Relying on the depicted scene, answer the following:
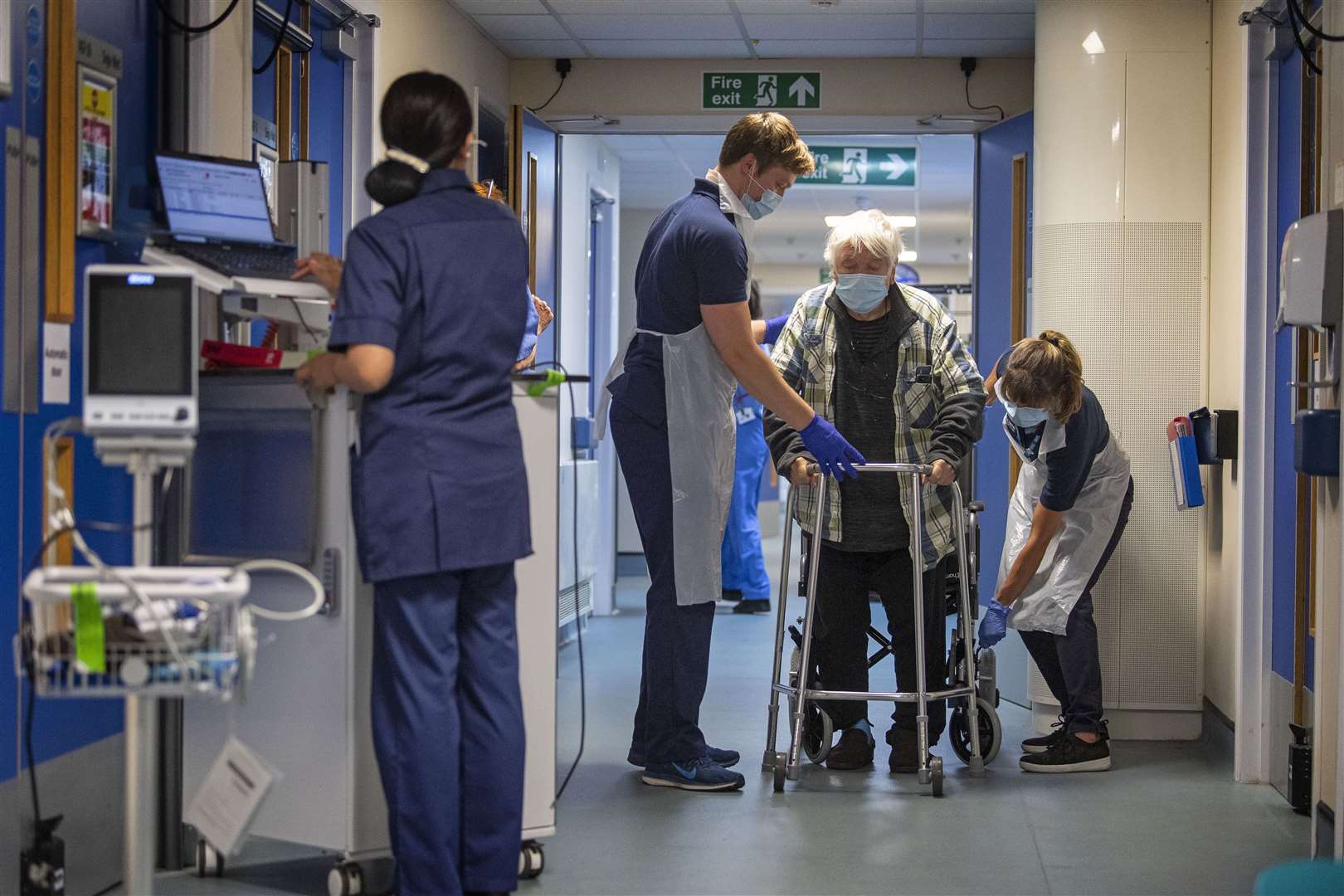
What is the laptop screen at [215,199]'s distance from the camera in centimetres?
283

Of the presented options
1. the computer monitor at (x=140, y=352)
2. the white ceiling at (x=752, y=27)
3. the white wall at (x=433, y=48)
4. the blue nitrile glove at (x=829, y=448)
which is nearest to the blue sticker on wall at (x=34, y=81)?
the computer monitor at (x=140, y=352)

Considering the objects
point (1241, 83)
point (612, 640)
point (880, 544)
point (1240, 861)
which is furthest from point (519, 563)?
point (612, 640)

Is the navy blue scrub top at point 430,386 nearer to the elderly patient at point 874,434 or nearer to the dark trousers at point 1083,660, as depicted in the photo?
the elderly patient at point 874,434

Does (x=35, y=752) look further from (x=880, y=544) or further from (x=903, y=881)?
(x=880, y=544)

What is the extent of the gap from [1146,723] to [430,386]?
301cm

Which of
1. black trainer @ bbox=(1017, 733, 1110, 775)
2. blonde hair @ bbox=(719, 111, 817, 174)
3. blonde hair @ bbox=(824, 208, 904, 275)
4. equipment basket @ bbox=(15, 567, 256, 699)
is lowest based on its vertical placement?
black trainer @ bbox=(1017, 733, 1110, 775)

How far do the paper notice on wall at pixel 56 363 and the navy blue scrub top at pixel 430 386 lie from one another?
0.65 metres

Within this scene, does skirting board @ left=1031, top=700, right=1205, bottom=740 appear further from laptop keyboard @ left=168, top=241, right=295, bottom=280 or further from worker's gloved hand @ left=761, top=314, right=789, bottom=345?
laptop keyboard @ left=168, top=241, right=295, bottom=280

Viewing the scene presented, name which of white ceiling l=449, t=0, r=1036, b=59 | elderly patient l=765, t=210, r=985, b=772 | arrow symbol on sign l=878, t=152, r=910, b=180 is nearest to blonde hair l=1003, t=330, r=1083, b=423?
elderly patient l=765, t=210, r=985, b=772

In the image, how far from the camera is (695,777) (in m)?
→ 3.79

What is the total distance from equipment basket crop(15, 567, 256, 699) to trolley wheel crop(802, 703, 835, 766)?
7.44 feet

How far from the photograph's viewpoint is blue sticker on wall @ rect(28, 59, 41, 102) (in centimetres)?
269

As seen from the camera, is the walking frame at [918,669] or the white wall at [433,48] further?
the white wall at [433,48]

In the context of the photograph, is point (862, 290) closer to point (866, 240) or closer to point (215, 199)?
point (866, 240)
